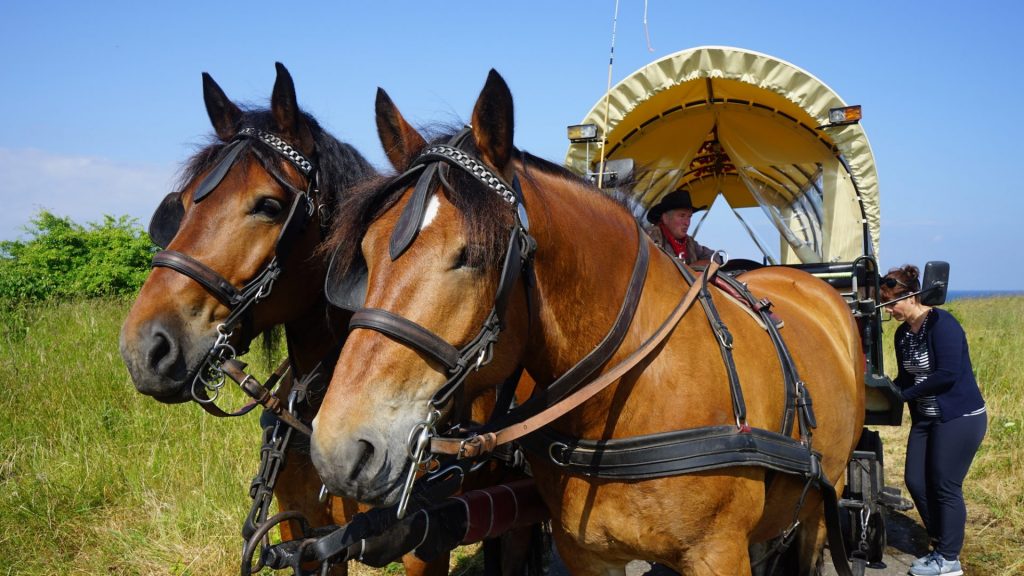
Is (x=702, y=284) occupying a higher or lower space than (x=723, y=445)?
higher

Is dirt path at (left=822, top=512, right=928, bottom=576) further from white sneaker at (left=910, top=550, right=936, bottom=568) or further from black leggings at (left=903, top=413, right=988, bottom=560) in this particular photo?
black leggings at (left=903, top=413, right=988, bottom=560)

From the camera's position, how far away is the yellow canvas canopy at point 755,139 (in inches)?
167

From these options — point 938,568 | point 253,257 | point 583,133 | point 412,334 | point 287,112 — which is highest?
point 583,133

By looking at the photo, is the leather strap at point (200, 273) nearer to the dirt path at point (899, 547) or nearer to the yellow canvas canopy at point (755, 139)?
the yellow canvas canopy at point (755, 139)

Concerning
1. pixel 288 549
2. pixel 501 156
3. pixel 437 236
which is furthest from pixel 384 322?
pixel 288 549

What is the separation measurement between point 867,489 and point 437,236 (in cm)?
356

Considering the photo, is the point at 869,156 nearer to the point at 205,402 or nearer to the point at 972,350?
the point at 205,402

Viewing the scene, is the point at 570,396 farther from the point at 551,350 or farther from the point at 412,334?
the point at 412,334

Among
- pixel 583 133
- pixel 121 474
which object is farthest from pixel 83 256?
pixel 583 133

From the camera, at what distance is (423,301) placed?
5.19 feet

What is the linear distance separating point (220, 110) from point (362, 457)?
6.04ft

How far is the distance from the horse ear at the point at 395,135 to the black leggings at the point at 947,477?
396 centimetres

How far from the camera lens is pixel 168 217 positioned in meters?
2.60

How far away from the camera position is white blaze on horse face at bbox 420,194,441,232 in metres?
1.65
